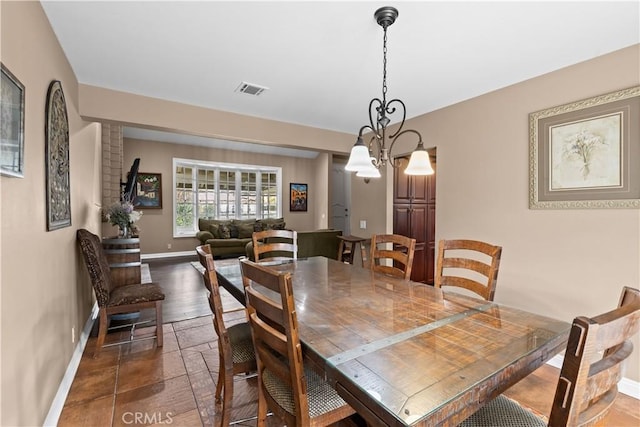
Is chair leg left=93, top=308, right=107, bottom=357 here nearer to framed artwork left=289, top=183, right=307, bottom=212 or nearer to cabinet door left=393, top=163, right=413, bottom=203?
cabinet door left=393, top=163, right=413, bottom=203

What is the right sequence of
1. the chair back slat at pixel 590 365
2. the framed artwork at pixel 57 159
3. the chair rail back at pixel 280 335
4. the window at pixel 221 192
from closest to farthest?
the chair back slat at pixel 590 365 → the chair rail back at pixel 280 335 → the framed artwork at pixel 57 159 → the window at pixel 221 192

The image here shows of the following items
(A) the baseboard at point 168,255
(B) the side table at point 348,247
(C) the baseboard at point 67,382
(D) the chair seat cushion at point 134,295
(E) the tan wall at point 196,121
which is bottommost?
(C) the baseboard at point 67,382

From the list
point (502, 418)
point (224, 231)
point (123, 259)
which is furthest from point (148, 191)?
point (502, 418)

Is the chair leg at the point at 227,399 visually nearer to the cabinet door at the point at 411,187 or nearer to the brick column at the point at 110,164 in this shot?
the cabinet door at the point at 411,187

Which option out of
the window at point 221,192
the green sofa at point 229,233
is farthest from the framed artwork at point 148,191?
the green sofa at point 229,233

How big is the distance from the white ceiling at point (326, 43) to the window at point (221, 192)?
4601 mm

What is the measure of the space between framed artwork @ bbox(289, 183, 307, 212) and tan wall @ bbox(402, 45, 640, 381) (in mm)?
5427

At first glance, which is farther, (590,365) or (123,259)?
(123,259)

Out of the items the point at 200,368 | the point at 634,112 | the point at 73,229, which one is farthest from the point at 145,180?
the point at 634,112

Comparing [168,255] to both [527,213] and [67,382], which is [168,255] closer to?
[67,382]

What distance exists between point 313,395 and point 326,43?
209cm

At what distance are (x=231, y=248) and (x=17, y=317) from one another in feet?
17.1

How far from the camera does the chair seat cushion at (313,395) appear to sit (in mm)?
1138

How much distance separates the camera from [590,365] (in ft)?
2.24
